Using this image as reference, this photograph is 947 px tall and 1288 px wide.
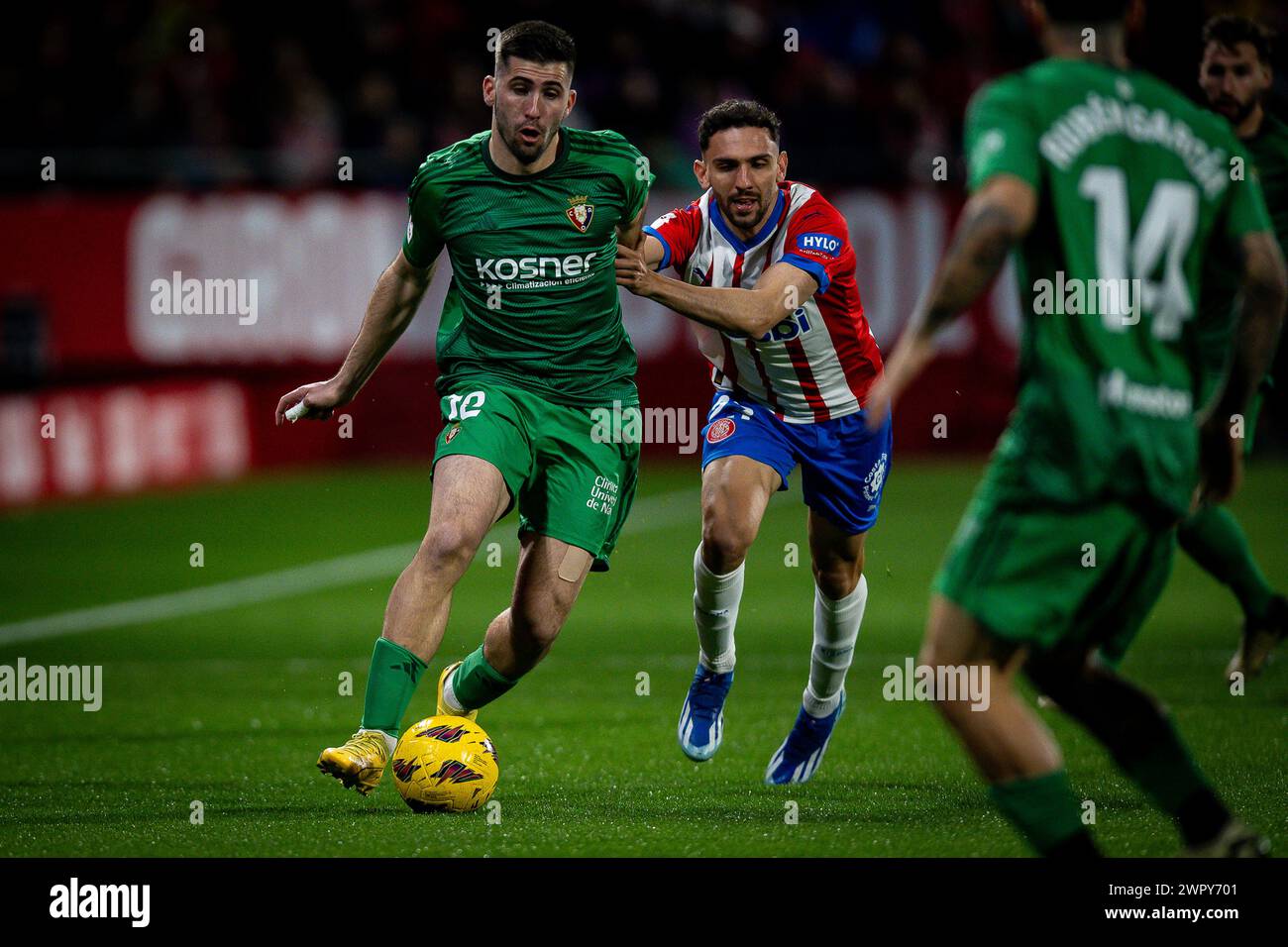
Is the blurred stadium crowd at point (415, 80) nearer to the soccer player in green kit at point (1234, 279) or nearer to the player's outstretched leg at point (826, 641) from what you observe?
the soccer player in green kit at point (1234, 279)

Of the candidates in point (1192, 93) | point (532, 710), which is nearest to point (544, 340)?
point (532, 710)

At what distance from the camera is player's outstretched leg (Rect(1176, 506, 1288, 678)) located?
789 cm

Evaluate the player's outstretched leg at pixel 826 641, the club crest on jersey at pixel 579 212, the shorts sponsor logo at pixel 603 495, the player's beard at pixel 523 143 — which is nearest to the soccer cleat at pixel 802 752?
the player's outstretched leg at pixel 826 641

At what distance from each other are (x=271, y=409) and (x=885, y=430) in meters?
11.7

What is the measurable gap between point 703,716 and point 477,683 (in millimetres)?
885

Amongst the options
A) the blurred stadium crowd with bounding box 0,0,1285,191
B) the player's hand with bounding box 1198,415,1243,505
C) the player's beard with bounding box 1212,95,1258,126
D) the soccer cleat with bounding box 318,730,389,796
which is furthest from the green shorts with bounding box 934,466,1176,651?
the blurred stadium crowd with bounding box 0,0,1285,191

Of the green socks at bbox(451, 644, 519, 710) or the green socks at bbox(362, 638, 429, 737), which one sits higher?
the green socks at bbox(362, 638, 429, 737)

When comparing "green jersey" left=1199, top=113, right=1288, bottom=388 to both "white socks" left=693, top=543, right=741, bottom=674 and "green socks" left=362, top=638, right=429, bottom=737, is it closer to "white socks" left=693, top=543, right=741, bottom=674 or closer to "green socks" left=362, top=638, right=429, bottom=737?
"white socks" left=693, top=543, right=741, bottom=674

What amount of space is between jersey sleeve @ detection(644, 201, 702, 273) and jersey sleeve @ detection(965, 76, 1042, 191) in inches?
108

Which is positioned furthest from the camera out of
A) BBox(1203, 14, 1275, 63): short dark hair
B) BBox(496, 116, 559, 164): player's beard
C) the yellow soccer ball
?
BBox(1203, 14, 1275, 63): short dark hair

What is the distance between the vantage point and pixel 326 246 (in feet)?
58.4

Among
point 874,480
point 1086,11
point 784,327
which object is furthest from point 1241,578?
point 1086,11

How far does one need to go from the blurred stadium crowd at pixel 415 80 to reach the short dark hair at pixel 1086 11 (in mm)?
13692

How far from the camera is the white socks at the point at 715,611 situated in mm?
6965
